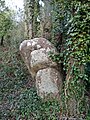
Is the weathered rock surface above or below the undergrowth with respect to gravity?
above

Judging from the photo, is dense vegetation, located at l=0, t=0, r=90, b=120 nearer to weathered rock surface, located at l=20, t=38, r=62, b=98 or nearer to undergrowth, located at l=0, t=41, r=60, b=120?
undergrowth, located at l=0, t=41, r=60, b=120

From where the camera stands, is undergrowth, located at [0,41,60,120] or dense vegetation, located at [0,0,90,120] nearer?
dense vegetation, located at [0,0,90,120]

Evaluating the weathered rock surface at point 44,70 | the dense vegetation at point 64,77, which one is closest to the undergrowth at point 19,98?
the dense vegetation at point 64,77

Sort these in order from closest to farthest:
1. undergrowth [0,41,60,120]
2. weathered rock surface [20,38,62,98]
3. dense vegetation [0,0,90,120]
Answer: dense vegetation [0,0,90,120]
undergrowth [0,41,60,120]
weathered rock surface [20,38,62,98]

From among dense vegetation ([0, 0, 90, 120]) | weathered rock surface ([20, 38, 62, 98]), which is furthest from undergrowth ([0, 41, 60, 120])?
weathered rock surface ([20, 38, 62, 98])

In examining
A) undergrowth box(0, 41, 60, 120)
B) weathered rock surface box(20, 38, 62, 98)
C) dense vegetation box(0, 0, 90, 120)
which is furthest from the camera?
weathered rock surface box(20, 38, 62, 98)

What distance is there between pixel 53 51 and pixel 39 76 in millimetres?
739

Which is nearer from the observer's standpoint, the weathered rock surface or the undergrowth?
the undergrowth

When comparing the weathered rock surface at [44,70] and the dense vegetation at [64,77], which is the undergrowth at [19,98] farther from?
the weathered rock surface at [44,70]

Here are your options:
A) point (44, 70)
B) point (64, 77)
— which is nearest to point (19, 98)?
point (44, 70)

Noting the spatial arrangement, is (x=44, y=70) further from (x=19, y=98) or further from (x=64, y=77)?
(x=19, y=98)

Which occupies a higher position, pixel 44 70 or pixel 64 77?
pixel 44 70

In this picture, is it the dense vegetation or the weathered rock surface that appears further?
the weathered rock surface

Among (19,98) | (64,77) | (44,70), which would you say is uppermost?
(44,70)
